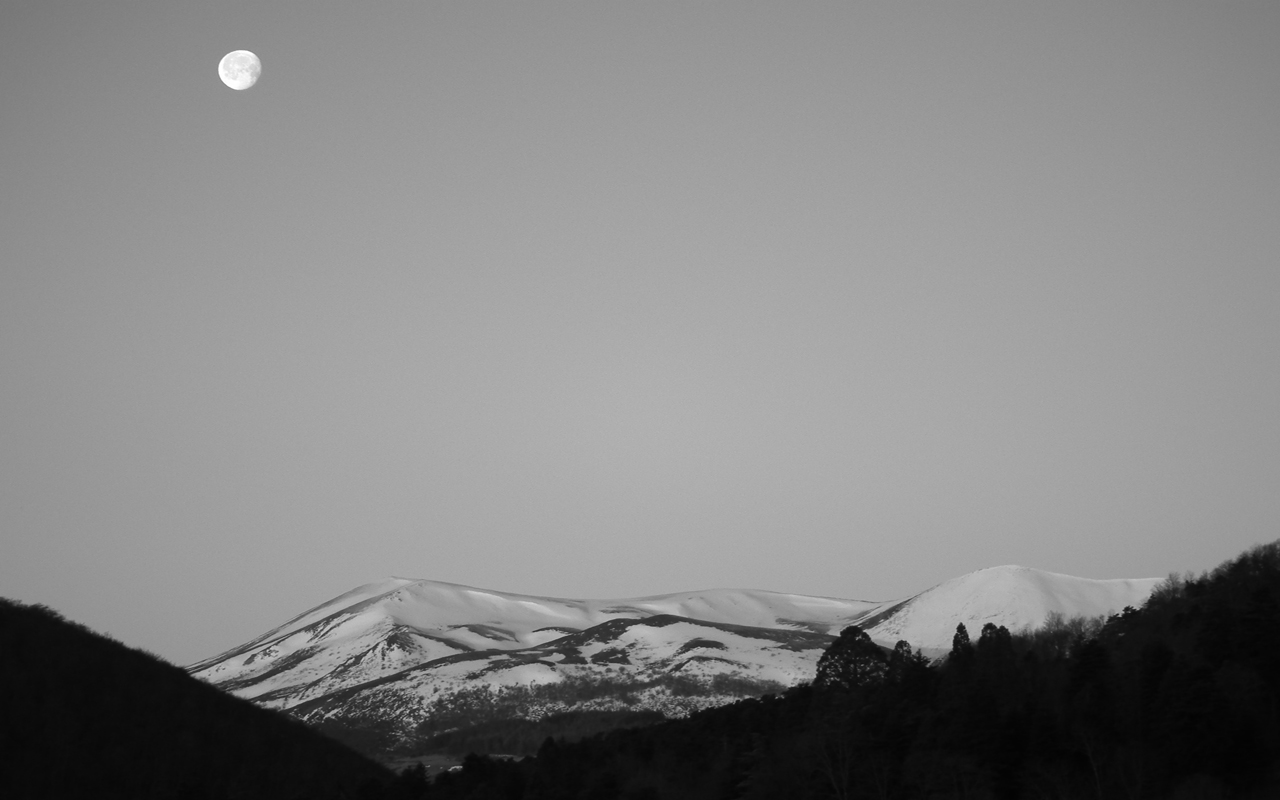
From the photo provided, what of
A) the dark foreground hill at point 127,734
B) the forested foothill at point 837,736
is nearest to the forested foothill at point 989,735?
the forested foothill at point 837,736

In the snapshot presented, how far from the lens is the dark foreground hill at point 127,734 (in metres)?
73.9

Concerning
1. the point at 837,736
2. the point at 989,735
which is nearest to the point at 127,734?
the point at 837,736

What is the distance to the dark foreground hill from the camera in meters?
73.9

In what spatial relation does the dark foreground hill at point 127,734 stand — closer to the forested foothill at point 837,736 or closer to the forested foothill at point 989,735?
the forested foothill at point 837,736

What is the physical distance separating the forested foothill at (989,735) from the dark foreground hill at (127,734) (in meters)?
10.1

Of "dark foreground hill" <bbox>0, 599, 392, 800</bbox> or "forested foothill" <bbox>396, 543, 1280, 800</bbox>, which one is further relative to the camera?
"dark foreground hill" <bbox>0, 599, 392, 800</bbox>

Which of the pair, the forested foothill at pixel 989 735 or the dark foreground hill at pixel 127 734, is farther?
the dark foreground hill at pixel 127 734

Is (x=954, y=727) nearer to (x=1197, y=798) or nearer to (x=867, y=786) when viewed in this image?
(x=867, y=786)

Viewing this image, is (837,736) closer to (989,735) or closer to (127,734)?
(989,735)

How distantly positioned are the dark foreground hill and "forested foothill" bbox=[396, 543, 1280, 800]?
1011cm

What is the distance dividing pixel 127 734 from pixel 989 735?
2287 inches

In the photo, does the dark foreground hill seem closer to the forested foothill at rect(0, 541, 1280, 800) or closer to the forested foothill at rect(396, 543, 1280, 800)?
the forested foothill at rect(0, 541, 1280, 800)

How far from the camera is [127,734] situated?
8025 cm

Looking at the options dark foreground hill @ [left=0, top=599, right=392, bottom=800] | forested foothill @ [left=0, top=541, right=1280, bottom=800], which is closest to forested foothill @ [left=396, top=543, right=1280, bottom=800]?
forested foothill @ [left=0, top=541, right=1280, bottom=800]
